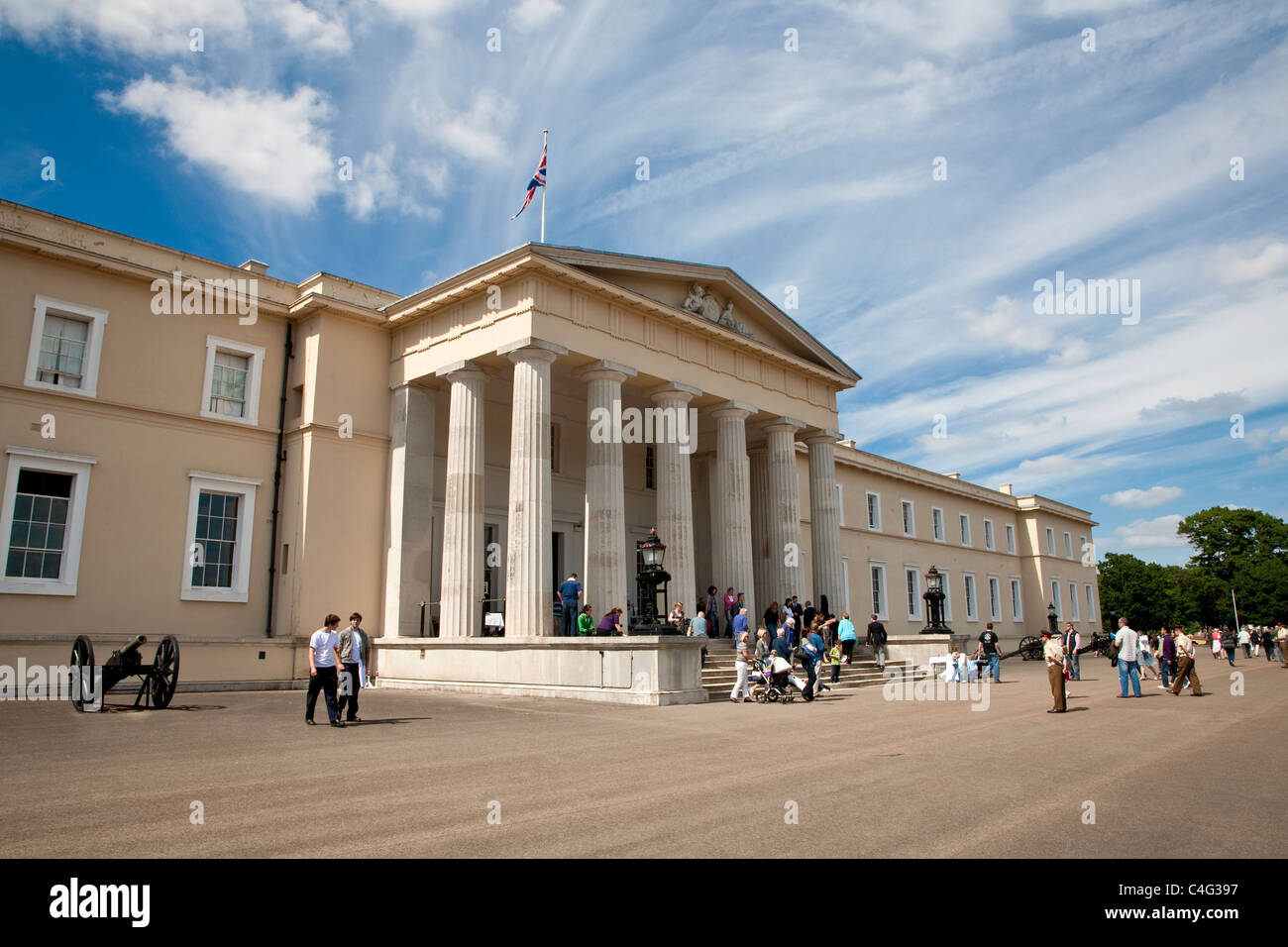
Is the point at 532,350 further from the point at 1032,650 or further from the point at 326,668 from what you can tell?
the point at 1032,650

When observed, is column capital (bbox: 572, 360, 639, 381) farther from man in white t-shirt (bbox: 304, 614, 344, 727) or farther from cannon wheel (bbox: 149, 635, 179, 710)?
cannon wheel (bbox: 149, 635, 179, 710)

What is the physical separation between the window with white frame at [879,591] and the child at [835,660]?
18.5 meters

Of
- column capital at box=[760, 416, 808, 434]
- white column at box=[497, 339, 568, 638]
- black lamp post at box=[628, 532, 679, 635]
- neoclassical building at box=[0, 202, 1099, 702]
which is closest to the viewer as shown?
neoclassical building at box=[0, 202, 1099, 702]

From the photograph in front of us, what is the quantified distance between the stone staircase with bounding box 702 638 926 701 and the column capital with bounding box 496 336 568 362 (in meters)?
7.67

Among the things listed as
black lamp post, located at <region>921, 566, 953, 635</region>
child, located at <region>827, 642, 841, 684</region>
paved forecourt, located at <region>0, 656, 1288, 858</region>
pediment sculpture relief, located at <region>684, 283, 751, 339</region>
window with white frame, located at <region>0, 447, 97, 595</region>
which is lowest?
paved forecourt, located at <region>0, 656, 1288, 858</region>

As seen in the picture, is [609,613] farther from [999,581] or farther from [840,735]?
[999,581]

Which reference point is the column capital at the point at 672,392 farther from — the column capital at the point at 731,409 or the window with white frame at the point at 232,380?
the window with white frame at the point at 232,380

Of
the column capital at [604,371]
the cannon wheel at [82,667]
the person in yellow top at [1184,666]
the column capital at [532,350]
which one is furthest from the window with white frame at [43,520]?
the person in yellow top at [1184,666]

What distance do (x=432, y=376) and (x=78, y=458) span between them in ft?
25.7

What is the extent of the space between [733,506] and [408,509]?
349 inches

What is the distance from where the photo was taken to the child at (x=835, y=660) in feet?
68.1

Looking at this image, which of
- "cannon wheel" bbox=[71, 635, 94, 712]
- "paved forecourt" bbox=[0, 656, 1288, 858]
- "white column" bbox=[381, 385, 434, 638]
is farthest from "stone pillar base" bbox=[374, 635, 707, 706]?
"cannon wheel" bbox=[71, 635, 94, 712]

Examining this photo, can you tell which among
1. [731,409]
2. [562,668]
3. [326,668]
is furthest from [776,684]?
[731,409]

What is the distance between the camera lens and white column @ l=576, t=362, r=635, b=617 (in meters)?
20.1
